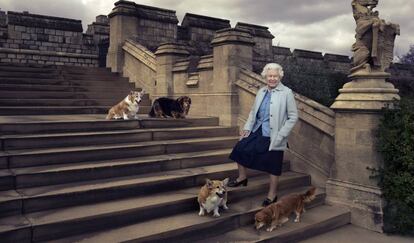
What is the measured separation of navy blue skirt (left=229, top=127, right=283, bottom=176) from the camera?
16.1ft

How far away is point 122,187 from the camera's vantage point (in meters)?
4.80

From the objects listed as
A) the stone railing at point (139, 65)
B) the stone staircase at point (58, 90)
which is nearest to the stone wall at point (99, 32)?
the stone railing at point (139, 65)

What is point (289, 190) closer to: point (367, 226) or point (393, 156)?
point (367, 226)

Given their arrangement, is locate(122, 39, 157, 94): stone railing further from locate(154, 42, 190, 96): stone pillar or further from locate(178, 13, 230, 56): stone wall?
locate(178, 13, 230, 56): stone wall

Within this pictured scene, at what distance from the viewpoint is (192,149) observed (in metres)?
6.69

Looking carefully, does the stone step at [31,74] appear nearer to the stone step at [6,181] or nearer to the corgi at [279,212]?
the stone step at [6,181]

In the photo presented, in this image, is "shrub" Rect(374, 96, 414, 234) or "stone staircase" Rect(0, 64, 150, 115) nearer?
"shrub" Rect(374, 96, 414, 234)

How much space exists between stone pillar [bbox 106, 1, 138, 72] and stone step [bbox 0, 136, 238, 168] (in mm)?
6811

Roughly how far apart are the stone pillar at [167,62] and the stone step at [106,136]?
2.81 m

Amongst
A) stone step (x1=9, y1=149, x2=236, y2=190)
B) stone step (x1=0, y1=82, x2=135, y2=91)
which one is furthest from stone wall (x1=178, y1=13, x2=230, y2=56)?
stone step (x1=9, y1=149, x2=236, y2=190)

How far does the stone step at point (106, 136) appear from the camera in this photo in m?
5.41

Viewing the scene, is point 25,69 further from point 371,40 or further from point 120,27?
point 371,40

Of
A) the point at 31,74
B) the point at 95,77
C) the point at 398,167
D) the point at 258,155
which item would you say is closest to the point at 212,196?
the point at 258,155

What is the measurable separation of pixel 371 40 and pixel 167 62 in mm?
5724
